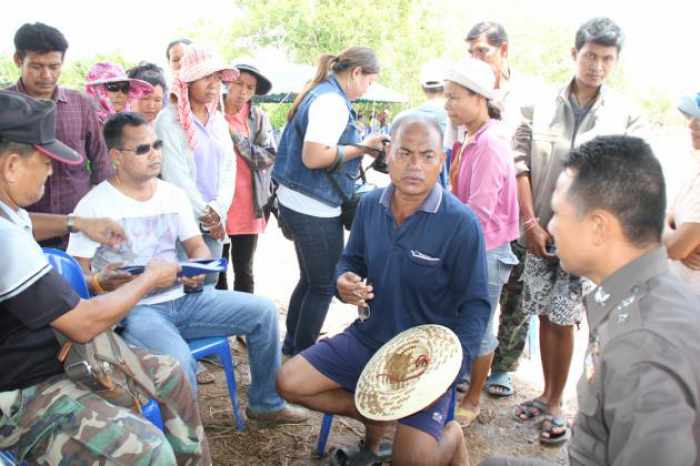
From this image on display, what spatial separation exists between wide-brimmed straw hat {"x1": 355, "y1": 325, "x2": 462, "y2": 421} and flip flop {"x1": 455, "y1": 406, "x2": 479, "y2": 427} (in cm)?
109

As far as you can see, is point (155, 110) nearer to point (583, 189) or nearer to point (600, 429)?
point (583, 189)

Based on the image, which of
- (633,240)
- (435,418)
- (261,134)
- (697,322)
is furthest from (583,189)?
(261,134)

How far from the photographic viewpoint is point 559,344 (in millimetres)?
3223

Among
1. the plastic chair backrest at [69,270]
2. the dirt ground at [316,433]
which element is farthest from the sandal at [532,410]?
the plastic chair backrest at [69,270]

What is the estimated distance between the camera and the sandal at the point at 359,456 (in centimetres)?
273

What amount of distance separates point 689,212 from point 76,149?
3.42 metres

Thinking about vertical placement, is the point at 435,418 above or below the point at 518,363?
above

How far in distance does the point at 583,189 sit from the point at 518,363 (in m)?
2.66

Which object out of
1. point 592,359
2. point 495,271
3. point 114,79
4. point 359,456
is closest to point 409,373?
point 359,456

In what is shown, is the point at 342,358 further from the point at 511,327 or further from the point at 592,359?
the point at 511,327

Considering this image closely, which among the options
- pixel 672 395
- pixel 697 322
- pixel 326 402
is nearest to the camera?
pixel 672 395

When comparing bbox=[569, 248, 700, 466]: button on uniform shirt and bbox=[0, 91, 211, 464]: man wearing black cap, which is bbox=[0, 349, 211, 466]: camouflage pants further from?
bbox=[569, 248, 700, 466]: button on uniform shirt

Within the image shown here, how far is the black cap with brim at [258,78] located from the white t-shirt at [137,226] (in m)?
1.45

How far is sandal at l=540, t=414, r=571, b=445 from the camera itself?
123 inches
